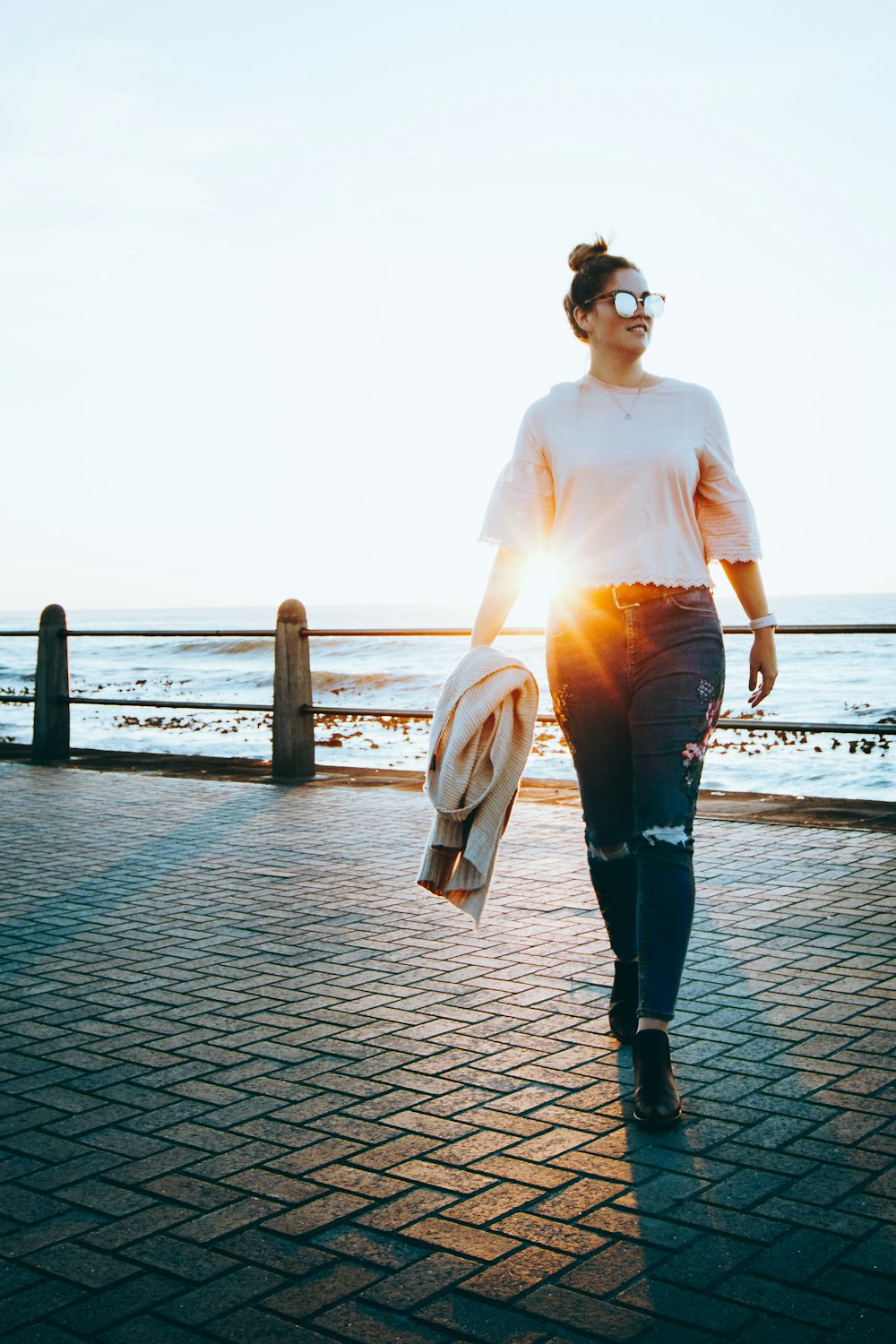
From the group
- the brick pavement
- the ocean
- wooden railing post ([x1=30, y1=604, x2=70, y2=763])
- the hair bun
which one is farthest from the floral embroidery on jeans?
wooden railing post ([x1=30, y1=604, x2=70, y2=763])

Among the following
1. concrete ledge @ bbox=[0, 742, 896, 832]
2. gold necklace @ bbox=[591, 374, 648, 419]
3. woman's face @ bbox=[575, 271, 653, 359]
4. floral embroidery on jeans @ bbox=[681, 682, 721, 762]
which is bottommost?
concrete ledge @ bbox=[0, 742, 896, 832]

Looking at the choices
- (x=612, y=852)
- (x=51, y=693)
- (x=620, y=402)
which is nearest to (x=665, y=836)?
(x=612, y=852)

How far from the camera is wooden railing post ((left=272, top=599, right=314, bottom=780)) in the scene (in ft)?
33.7

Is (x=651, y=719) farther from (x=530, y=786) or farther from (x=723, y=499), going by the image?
(x=530, y=786)

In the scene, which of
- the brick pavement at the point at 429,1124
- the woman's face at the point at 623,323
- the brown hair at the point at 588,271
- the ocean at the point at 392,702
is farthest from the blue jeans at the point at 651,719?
the ocean at the point at 392,702

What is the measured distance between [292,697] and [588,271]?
22.8 feet

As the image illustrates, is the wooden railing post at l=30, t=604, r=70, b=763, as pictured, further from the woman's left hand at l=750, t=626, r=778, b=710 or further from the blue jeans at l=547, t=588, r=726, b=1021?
the woman's left hand at l=750, t=626, r=778, b=710

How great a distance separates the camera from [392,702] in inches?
1458

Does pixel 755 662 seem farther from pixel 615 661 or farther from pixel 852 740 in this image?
pixel 852 740

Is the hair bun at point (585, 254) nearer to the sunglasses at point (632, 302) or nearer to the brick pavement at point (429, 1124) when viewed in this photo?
the sunglasses at point (632, 302)

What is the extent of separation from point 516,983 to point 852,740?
842 inches

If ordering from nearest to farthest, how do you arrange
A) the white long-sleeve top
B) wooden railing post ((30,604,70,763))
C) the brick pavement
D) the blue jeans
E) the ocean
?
the brick pavement, the blue jeans, the white long-sleeve top, wooden railing post ((30,604,70,763)), the ocean

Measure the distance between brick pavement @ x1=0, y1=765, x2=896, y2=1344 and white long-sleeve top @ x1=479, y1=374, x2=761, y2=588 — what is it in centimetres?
135

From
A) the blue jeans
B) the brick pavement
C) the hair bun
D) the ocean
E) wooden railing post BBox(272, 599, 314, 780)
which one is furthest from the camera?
the ocean
